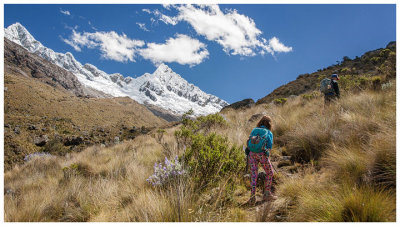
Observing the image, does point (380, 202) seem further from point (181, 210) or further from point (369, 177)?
point (181, 210)

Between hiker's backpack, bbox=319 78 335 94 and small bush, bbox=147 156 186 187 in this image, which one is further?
hiker's backpack, bbox=319 78 335 94

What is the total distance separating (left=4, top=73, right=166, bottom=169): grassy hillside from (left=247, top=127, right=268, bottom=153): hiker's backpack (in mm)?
16752

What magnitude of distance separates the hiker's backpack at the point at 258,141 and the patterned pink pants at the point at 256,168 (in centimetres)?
9

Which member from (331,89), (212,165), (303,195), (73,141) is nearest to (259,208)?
(303,195)

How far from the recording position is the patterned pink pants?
10.5ft

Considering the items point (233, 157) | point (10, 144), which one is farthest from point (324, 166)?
point (10, 144)

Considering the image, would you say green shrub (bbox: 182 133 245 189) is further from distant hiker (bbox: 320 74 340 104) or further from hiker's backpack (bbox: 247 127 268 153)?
distant hiker (bbox: 320 74 340 104)

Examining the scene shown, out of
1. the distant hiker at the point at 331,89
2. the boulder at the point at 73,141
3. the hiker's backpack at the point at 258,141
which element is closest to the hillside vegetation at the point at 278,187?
the hiker's backpack at the point at 258,141

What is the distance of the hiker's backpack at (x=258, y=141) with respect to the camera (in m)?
3.33

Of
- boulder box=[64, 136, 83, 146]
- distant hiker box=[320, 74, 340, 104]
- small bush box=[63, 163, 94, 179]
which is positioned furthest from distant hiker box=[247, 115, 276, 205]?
boulder box=[64, 136, 83, 146]

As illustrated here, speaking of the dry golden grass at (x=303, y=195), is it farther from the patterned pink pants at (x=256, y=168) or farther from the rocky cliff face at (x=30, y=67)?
the rocky cliff face at (x=30, y=67)

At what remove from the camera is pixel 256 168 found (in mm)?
3355

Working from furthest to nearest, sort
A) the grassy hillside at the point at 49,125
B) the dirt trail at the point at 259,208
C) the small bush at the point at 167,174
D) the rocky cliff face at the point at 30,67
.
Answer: the rocky cliff face at the point at 30,67 → the grassy hillside at the point at 49,125 → the small bush at the point at 167,174 → the dirt trail at the point at 259,208

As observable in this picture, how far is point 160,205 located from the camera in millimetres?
2531
